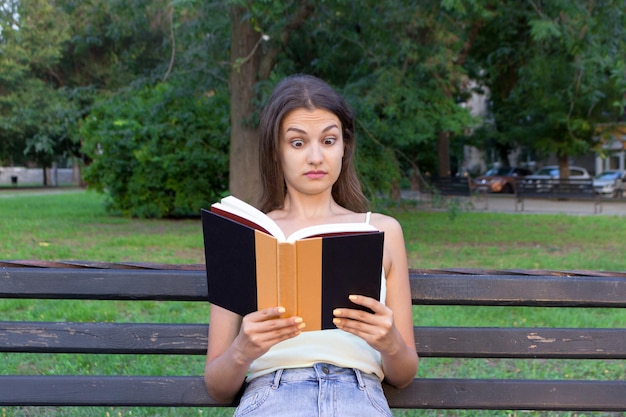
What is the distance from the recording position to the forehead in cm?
212

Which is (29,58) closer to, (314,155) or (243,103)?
(243,103)

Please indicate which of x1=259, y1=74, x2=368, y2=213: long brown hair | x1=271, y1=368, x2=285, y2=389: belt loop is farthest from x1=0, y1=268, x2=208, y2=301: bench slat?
x1=271, y1=368, x2=285, y2=389: belt loop

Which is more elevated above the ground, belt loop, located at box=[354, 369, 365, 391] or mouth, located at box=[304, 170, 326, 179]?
mouth, located at box=[304, 170, 326, 179]

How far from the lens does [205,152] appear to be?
46.4ft

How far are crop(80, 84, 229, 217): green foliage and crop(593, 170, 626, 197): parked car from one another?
15.5 meters

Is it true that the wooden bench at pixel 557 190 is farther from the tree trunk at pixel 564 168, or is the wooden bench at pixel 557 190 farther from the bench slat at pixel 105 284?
the bench slat at pixel 105 284

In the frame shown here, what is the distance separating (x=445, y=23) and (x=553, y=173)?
22.7 metres

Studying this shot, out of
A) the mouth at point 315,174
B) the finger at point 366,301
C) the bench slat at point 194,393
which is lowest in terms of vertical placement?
the bench slat at point 194,393

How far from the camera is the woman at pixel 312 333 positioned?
6.42 ft

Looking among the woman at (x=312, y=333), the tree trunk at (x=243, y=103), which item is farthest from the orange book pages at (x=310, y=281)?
the tree trunk at (x=243, y=103)

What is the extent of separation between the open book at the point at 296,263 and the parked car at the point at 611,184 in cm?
2429

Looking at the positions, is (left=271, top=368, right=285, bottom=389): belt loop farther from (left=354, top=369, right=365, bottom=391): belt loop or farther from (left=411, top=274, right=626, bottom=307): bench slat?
(left=411, top=274, right=626, bottom=307): bench slat

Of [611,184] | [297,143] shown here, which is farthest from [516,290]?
[611,184]

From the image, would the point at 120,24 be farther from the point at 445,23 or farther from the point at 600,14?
the point at 600,14
